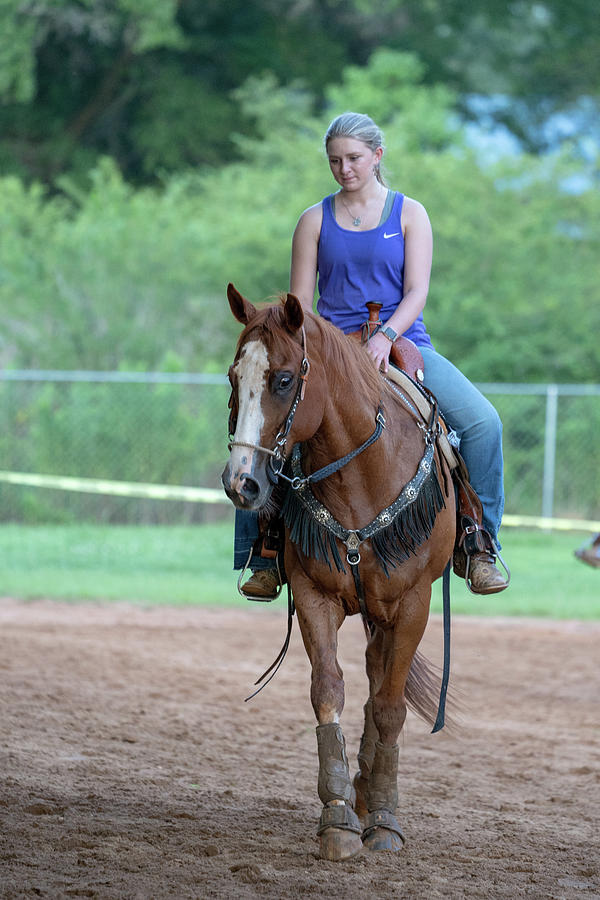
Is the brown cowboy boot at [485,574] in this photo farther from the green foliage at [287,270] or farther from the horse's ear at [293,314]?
the green foliage at [287,270]

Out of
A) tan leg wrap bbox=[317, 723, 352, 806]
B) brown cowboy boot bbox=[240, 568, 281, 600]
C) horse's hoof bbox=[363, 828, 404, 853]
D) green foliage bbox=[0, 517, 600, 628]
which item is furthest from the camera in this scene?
green foliage bbox=[0, 517, 600, 628]

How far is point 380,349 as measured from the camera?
4.84 m

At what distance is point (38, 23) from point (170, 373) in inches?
520

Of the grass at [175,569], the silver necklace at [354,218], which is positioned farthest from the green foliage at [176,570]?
the silver necklace at [354,218]

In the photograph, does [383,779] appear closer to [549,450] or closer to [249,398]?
[249,398]

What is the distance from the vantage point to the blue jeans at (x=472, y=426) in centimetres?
536

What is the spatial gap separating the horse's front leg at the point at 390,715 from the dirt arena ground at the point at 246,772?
0.15 metres

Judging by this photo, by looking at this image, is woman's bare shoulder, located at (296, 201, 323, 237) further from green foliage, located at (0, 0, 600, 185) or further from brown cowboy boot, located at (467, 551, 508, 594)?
green foliage, located at (0, 0, 600, 185)

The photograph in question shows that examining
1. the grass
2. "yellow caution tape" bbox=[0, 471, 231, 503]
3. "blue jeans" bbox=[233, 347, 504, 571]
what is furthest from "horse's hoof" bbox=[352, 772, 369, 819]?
"yellow caution tape" bbox=[0, 471, 231, 503]

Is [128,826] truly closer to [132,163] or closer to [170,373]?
[170,373]

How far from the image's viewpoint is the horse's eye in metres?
4.10

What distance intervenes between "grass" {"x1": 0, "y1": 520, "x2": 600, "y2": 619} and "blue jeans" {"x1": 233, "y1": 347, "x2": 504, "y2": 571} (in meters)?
7.18

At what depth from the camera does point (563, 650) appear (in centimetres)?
Result: 1041

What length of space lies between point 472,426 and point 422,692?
136 cm
